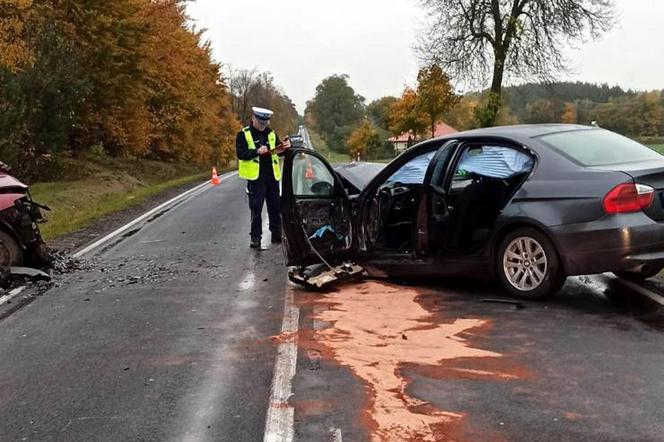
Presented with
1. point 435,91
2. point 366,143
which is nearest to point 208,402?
point 435,91

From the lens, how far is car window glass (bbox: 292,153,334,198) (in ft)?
23.4

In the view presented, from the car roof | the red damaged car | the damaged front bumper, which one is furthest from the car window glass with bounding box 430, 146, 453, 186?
the red damaged car

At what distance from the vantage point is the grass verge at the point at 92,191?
47.4 ft

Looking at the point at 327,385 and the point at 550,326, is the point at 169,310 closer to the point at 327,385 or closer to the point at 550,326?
the point at 327,385

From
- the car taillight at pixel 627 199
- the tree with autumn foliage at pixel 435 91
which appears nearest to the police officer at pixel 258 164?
the car taillight at pixel 627 199

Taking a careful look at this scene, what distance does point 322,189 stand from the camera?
7188mm

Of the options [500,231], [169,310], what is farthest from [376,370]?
[169,310]

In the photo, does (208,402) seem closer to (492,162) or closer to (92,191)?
(492,162)

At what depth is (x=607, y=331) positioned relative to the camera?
4.93 m

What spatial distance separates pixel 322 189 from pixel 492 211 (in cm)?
189

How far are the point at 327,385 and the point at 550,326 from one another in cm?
196

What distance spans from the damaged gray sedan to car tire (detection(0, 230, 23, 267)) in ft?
10.5

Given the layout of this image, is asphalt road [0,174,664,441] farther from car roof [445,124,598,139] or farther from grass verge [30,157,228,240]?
grass verge [30,157,228,240]

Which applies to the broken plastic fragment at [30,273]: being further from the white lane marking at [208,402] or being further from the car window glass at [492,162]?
the car window glass at [492,162]
